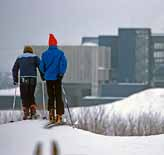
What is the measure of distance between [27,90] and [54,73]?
1.09 m

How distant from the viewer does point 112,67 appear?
7431 cm

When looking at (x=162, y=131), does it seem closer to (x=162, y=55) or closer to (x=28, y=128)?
(x=28, y=128)

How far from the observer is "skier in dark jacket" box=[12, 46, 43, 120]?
8.31 meters

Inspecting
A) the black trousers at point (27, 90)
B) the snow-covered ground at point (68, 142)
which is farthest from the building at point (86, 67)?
the snow-covered ground at point (68, 142)

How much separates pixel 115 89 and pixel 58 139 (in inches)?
2378

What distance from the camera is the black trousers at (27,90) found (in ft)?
27.3

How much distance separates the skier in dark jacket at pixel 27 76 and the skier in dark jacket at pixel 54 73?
771 millimetres

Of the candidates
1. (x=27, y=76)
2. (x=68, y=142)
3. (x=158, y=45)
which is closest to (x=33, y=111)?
(x=27, y=76)

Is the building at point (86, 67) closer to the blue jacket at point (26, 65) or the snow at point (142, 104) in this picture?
the snow at point (142, 104)

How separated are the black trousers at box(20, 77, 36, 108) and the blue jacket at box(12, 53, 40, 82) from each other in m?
0.11

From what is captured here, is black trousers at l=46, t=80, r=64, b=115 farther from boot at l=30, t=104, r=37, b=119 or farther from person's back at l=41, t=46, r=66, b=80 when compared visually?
boot at l=30, t=104, r=37, b=119

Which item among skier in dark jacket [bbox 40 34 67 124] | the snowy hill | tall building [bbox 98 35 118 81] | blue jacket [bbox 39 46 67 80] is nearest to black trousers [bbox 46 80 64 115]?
skier in dark jacket [bbox 40 34 67 124]

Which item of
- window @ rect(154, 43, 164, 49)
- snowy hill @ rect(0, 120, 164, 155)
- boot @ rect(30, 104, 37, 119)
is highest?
window @ rect(154, 43, 164, 49)

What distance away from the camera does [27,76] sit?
8.31 m
